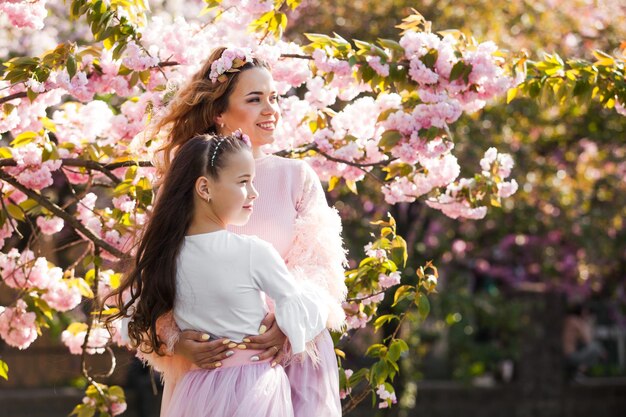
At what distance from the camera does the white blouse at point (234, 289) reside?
147 inches

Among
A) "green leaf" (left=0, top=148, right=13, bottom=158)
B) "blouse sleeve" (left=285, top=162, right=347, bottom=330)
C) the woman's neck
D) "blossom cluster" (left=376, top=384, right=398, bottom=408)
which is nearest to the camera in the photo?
"blouse sleeve" (left=285, top=162, right=347, bottom=330)

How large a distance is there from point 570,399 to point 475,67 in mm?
10615

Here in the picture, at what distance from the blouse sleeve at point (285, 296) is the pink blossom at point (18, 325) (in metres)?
2.17

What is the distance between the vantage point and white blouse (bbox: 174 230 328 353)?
12.3 feet

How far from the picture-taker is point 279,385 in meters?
3.84

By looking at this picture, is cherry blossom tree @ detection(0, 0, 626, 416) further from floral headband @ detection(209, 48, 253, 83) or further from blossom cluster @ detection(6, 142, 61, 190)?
floral headband @ detection(209, 48, 253, 83)

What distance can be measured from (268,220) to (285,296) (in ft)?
1.54

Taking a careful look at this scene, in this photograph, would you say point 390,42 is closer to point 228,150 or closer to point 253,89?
point 253,89

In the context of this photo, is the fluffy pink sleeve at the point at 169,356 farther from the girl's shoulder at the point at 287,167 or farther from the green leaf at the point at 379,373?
the green leaf at the point at 379,373

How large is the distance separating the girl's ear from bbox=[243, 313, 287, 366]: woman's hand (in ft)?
1.40

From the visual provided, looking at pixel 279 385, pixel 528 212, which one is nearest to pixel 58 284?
pixel 279 385

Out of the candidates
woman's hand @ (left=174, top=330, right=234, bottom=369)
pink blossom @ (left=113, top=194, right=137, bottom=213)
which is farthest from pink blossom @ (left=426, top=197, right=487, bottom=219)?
woman's hand @ (left=174, top=330, right=234, bottom=369)

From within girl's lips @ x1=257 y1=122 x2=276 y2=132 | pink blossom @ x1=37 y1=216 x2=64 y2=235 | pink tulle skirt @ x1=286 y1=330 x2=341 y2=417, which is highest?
girl's lips @ x1=257 y1=122 x2=276 y2=132

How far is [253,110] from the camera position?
14.2 feet
